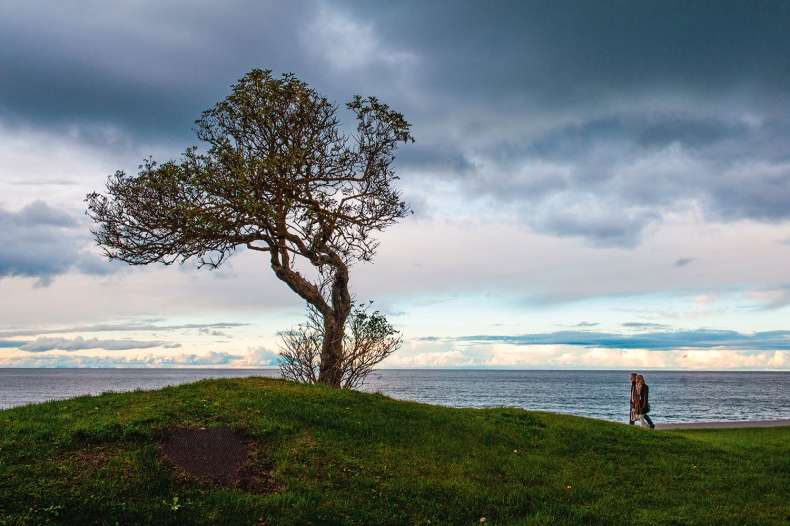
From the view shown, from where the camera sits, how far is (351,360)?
57.7 feet

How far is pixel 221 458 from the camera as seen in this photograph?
9766 mm

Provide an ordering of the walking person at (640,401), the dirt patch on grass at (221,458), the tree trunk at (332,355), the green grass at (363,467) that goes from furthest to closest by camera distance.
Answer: the walking person at (640,401)
the tree trunk at (332,355)
the dirt patch on grass at (221,458)
the green grass at (363,467)

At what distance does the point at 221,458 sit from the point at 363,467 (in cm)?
246

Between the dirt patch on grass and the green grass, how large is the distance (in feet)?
0.62

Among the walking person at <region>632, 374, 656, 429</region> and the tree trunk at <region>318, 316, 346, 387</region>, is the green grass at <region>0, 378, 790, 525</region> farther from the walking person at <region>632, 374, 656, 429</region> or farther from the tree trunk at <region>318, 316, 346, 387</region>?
the walking person at <region>632, 374, 656, 429</region>

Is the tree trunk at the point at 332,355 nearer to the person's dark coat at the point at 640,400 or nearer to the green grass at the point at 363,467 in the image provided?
the green grass at the point at 363,467

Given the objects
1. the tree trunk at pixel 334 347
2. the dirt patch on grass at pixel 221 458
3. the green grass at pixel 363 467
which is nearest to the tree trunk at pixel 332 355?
the tree trunk at pixel 334 347

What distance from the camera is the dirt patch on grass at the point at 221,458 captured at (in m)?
9.14

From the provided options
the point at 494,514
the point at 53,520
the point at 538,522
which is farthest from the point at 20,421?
the point at 538,522

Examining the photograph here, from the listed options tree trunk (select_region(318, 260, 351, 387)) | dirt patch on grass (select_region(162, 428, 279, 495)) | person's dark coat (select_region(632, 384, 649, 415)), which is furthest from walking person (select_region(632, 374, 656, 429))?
dirt patch on grass (select_region(162, 428, 279, 495))

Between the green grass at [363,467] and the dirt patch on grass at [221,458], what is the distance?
188 mm

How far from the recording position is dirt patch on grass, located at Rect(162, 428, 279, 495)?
30.0ft

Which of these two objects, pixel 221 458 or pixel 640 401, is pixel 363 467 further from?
pixel 640 401

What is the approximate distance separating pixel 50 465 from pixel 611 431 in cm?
1244
